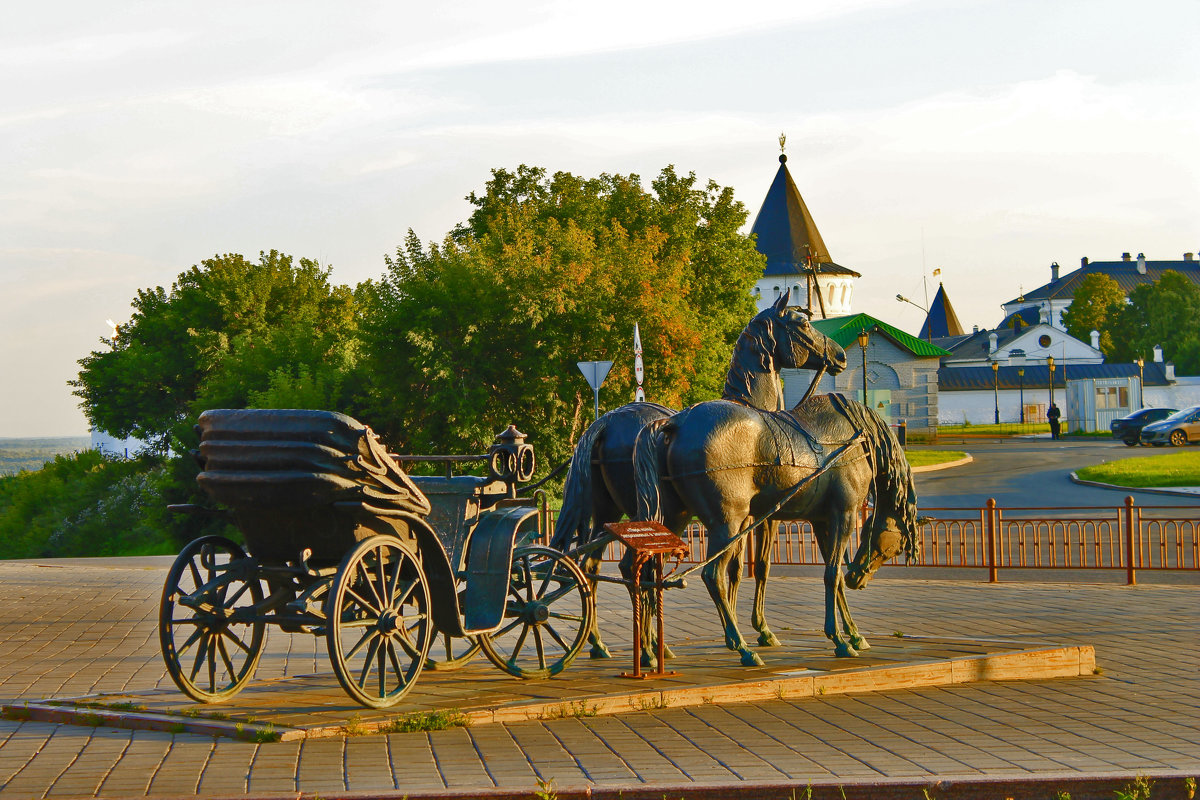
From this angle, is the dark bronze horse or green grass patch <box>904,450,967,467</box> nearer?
the dark bronze horse

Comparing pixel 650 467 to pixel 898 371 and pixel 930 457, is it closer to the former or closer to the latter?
pixel 930 457

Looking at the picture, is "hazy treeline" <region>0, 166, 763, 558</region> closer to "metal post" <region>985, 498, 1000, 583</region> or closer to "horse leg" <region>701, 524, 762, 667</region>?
"metal post" <region>985, 498, 1000, 583</region>

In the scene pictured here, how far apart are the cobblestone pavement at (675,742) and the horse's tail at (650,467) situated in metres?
1.55

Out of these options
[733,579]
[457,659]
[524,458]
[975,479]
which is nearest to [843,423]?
[733,579]

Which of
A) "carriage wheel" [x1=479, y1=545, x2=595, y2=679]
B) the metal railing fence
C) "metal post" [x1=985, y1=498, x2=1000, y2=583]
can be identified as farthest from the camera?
the metal railing fence

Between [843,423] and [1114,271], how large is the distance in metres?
143

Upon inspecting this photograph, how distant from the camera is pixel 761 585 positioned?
10.5 metres

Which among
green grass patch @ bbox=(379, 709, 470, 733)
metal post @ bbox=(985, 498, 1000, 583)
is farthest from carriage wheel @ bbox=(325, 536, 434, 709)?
metal post @ bbox=(985, 498, 1000, 583)

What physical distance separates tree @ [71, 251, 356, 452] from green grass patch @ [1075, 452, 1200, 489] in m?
27.3

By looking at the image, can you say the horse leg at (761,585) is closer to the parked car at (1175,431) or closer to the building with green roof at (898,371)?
the parked car at (1175,431)

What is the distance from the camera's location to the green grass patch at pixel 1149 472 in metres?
33.3

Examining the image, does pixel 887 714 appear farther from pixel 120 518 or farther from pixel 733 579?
pixel 120 518

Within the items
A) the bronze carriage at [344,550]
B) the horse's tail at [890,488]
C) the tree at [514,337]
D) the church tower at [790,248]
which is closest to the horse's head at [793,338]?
the horse's tail at [890,488]

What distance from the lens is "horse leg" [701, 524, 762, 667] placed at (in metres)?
9.33
